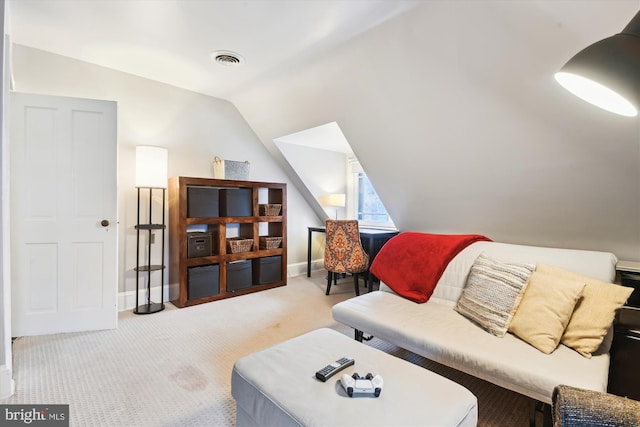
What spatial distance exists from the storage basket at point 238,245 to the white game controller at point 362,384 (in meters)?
2.59

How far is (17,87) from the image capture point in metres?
2.56

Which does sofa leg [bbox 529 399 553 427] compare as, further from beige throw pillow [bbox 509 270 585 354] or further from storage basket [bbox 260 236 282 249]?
storage basket [bbox 260 236 282 249]

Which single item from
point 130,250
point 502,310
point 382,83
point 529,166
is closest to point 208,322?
point 130,250

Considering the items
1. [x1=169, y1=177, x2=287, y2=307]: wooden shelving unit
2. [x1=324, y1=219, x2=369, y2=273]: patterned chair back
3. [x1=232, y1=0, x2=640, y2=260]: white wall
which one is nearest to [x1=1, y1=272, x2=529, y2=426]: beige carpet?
[x1=169, y1=177, x2=287, y2=307]: wooden shelving unit

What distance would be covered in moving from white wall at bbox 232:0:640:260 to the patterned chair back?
69 cm

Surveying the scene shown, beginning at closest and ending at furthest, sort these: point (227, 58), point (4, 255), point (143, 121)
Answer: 1. point (4, 255)
2. point (227, 58)
3. point (143, 121)

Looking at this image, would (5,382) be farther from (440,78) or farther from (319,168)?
(319,168)

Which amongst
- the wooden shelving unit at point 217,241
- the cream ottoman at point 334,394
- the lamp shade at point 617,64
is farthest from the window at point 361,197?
the lamp shade at point 617,64

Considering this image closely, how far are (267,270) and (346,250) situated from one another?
1.06 metres

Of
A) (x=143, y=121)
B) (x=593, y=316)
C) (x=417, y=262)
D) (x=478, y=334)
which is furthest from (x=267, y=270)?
(x=593, y=316)

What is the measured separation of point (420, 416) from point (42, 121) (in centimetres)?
317

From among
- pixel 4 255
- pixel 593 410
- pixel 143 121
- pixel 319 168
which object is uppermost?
pixel 143 121

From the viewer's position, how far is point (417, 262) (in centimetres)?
243

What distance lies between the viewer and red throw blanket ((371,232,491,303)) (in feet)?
7.49
